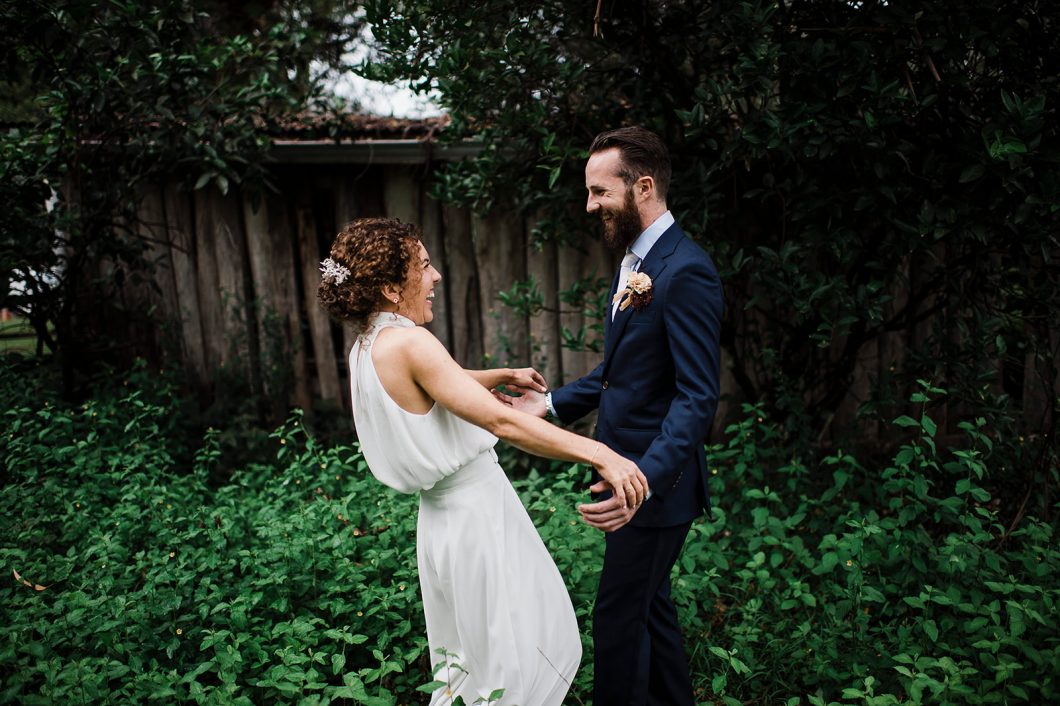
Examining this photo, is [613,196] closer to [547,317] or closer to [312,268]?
[547,317]

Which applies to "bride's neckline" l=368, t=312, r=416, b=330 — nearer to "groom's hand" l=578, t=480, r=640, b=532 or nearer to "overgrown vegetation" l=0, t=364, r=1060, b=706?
"groom's hand" l=578, t=480, r=640, b=532

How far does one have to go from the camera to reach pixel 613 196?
282 centimetres

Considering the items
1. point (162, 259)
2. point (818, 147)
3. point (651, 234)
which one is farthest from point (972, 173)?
point (162, 259)

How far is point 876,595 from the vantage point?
3.16 meters

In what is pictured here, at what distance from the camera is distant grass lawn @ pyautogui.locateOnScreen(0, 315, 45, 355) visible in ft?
20.1

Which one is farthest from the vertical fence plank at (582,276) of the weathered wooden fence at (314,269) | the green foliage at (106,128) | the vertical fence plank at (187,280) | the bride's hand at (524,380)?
the vertical fence plank at (187,280)

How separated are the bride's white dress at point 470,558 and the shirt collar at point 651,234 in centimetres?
89

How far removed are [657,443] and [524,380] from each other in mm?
790

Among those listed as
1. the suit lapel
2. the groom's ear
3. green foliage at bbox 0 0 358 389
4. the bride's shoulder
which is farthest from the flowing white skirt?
green foliage at bbox 0 0 358 389

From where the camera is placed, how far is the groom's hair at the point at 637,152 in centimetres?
277

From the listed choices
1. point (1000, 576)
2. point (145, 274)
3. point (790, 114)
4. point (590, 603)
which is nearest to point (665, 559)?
point (590, 603)

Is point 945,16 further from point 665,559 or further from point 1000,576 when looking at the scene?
point 665,559

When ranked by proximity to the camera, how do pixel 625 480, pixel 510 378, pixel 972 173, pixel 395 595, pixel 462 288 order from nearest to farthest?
pixel 625 480 < pixel 510 378 < pixel 395 595 < pixel 972 173 < pixel 462 288

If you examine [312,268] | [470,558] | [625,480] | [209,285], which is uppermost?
[312,268]
